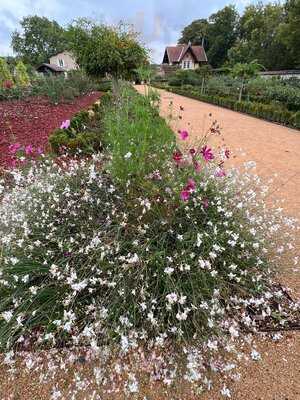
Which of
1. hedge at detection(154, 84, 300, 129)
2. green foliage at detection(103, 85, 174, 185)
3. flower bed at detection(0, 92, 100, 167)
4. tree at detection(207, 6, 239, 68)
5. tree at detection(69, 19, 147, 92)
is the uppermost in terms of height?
tree at detection(207, 6, 239, 68)

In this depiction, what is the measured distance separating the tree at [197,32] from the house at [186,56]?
4150 mm

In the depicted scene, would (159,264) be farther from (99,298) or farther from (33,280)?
(33,280)

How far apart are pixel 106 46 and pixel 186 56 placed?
38.0 meters

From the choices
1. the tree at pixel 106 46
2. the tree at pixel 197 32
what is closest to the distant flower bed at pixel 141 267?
the tree at pixel 106 46

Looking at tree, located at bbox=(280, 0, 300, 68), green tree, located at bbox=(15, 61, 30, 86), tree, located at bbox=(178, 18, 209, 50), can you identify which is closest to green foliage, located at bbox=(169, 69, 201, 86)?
tree, located at bbox=(280, 0, 300, 68)

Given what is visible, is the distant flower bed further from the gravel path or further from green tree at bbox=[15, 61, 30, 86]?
green tree at bbox=[15, 61, 30, 86]

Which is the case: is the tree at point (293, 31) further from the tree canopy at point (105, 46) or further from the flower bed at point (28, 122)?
the flower bed at point (28, 122)

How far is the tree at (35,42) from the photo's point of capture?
49.2 meters

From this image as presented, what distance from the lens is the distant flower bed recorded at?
149cm

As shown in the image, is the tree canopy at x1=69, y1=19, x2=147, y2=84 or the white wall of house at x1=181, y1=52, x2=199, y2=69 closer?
the tree canopy at x1=69, y1=19, x2=147, y2=84

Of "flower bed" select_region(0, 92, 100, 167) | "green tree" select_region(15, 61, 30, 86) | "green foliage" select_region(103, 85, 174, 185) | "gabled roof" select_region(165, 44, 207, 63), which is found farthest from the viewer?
"gabled roof" select_region(165, 44, 207, 63)

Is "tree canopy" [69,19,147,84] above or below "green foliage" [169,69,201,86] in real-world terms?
above

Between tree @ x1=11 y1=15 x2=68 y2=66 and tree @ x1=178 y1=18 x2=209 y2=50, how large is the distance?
23308mm

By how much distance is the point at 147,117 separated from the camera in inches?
107
